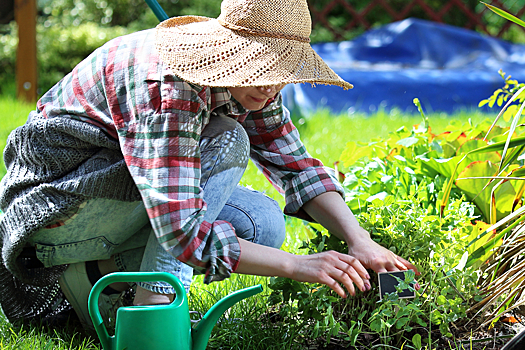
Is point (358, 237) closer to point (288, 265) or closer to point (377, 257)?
point (377, 257)

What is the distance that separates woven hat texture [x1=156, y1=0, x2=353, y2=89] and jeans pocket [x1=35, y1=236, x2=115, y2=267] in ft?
1.82

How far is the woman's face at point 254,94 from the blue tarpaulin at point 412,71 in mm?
3065

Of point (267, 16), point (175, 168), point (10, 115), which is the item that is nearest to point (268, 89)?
point (267, 16)

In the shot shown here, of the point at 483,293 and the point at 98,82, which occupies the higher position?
the point at 98,82

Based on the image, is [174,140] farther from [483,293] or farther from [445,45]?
[445,45]

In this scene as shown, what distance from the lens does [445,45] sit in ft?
22.2

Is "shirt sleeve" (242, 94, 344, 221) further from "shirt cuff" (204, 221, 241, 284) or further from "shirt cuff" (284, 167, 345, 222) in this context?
"shirt cuff" (204, 221, 241, 284)

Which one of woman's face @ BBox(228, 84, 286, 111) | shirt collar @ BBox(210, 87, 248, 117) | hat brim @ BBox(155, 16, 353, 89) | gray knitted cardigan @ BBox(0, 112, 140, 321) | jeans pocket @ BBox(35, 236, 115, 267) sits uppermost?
hat brim @ BBox(155, 16, 353, 89)

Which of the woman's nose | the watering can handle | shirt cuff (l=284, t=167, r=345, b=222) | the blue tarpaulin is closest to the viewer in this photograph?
the watering can handle

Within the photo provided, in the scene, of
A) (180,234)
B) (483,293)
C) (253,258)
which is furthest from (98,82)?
(483,293)

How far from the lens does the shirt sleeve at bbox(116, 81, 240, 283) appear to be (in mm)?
1162

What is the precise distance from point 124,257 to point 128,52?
58cm

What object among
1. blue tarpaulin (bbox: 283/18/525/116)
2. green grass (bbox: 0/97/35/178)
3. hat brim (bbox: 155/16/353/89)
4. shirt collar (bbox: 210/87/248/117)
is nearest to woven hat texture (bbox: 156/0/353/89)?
hat brim (bbox: 155/16/353/89)

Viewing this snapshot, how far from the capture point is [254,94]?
4.21ft
